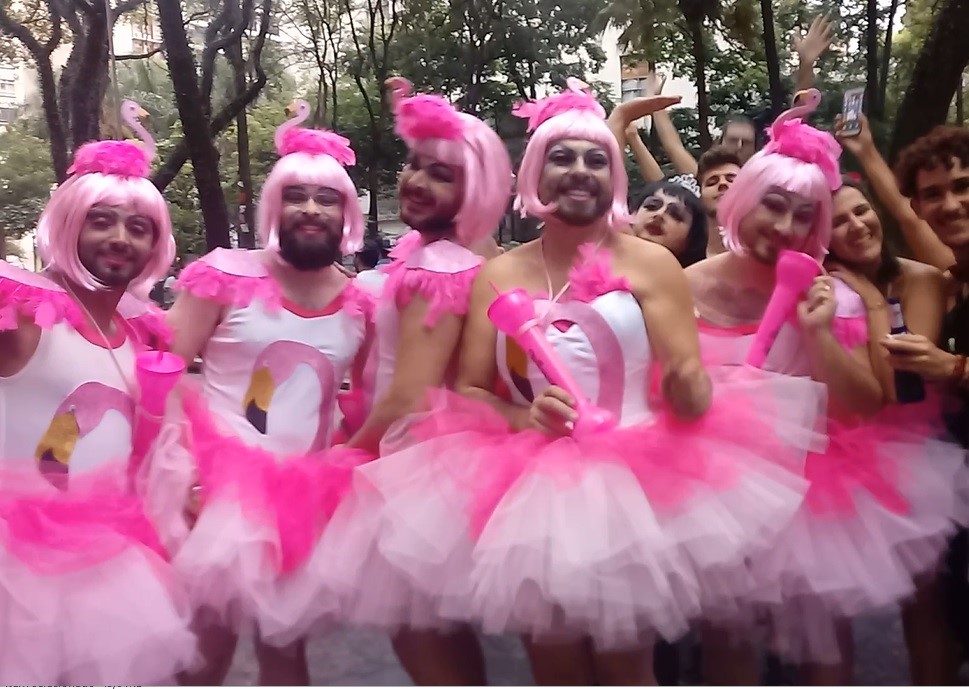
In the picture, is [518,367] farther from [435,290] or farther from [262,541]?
[262,541]

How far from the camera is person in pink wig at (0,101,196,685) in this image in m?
1.29

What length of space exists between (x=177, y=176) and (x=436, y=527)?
48.7 inches

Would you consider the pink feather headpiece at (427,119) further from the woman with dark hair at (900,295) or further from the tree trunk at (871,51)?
the tree trunk at (871,51)

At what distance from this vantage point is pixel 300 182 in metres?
1.64

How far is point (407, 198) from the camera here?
167cm

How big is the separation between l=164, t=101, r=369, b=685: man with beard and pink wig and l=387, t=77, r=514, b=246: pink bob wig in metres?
0.20

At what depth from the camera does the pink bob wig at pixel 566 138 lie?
58.7 inches

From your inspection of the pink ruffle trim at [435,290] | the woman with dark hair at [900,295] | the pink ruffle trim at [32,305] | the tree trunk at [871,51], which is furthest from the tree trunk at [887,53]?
the pink ruffle trim at [32,305]

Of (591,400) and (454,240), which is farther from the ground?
(454,240)

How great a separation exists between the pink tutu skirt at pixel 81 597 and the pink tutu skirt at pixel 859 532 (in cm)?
106

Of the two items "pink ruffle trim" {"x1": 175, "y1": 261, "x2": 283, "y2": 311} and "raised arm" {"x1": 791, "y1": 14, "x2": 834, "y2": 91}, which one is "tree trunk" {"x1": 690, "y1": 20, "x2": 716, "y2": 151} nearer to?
"raised arm" {"x1": 791, "y1": 14, "x2": 834, "y2": 91}

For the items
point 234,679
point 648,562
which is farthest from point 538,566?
point 234,679

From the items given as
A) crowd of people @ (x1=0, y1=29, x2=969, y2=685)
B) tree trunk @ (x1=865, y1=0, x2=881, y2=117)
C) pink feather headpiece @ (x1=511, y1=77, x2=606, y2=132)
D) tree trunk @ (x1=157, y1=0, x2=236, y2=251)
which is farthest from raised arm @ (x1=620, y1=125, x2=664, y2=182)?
tree trunk @ (x1=157, y1=0, x2=236, y2=251)

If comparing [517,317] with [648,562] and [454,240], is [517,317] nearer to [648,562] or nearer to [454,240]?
[454,240]
